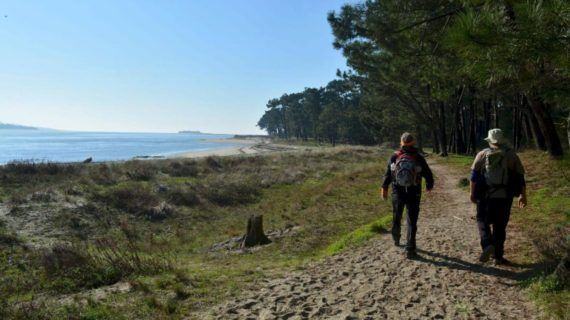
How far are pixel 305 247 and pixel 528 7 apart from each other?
703cm

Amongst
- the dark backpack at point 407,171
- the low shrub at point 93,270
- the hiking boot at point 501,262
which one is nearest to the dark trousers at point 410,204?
the dark backpack at point 407,171

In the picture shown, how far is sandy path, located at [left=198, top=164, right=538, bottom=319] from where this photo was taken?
5.10 meters

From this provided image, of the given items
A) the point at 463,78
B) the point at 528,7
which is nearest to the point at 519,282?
the point at 528,7

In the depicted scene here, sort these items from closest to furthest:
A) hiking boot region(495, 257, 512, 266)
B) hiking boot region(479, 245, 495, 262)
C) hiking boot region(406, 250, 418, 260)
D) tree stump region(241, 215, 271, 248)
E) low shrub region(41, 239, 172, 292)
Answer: hiking boot region(479, 245, 495, 262)
hiking boot region(495, 257, 512, 266)
hiking boot region(406, 250, 418, 260)
low shrub region(41, 239, 172, 292)
tree stump region(241, 215, 271, 248)

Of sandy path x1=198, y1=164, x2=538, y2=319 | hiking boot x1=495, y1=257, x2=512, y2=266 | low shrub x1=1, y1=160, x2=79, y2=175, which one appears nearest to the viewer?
sandy path x1=198, y1=164, x2=538, y2=319

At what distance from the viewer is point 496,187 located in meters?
6.21

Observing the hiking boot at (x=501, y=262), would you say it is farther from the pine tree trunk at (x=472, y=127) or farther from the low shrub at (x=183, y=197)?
the pine tree trunk at (x=472, y=127)

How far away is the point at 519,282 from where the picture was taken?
18.8 ft

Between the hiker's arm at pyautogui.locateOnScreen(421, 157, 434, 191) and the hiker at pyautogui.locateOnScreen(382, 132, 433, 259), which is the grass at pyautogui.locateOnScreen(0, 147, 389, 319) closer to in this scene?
the hiker at pyautogui.locateOnScreen(382, 132, 433, 259)

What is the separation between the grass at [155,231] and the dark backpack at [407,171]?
2.42 meters

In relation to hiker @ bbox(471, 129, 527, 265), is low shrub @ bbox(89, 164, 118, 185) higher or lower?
lower

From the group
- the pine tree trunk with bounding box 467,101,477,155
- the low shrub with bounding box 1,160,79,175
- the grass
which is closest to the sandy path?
the grass

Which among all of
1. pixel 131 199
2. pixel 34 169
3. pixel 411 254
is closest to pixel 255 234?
pixel 411 254

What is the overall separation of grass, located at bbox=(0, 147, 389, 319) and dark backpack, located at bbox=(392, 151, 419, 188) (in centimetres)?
242
